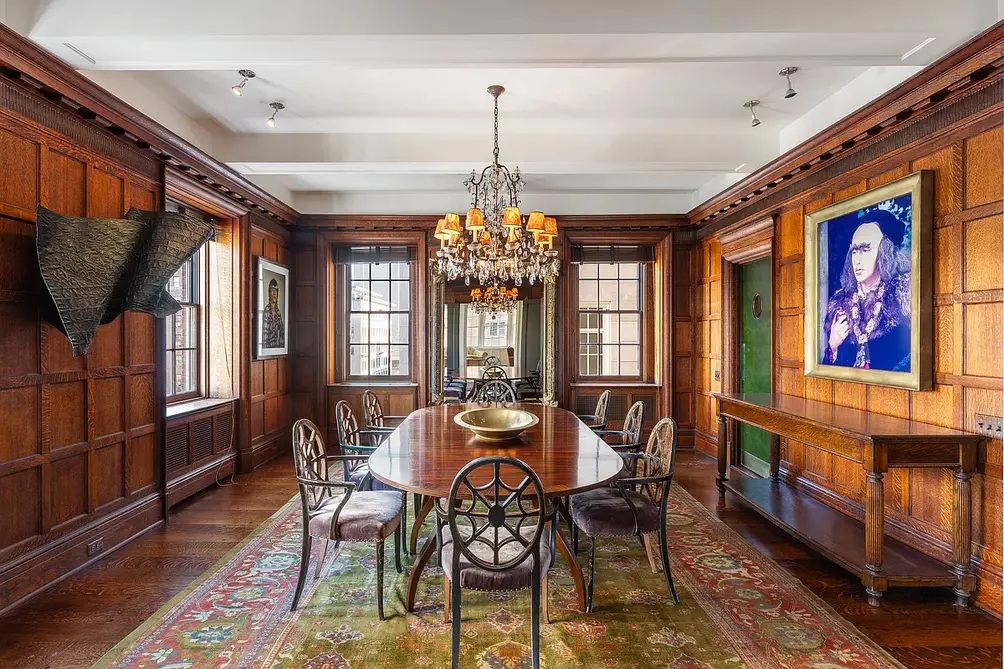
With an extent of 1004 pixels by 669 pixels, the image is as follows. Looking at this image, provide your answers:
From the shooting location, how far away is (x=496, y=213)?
347 centimetres

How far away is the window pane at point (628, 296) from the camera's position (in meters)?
6.36

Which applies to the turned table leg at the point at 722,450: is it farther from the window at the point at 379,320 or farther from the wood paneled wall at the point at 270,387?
the wood paneled wall at the point at 270,387

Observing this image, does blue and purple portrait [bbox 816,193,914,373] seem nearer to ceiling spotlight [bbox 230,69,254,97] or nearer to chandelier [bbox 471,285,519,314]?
chandelier [bbox 471,285,519,314]

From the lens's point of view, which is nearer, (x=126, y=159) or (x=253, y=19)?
(x=253, y=19)

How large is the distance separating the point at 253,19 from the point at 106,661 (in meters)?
2.80

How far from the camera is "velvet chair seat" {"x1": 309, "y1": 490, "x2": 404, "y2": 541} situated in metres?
2.51

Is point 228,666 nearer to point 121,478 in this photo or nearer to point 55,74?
point 121,478

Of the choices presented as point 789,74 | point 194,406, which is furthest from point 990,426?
point 194,406

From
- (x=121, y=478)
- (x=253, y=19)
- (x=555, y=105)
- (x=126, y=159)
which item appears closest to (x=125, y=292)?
(x=126, y=159)

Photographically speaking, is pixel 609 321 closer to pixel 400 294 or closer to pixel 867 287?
pixel 400 294

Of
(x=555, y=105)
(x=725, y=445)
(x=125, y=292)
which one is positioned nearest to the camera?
(x=125, y=292)

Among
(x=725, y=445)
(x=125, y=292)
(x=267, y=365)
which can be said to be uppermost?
(x=125, y=292)

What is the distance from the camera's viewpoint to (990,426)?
2.54 m

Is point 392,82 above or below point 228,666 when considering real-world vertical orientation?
above
